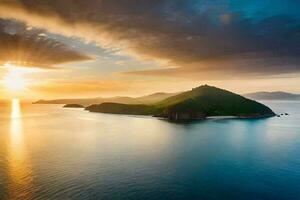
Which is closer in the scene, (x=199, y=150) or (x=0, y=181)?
(x=0, y=181)

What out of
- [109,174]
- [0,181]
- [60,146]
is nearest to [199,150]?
[109,174]

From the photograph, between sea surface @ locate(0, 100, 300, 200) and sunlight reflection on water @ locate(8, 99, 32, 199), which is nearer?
sunlight reflection on water @ locate(8, 99, 32, 199)

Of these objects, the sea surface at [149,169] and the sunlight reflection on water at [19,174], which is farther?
the sea surface at [149,169]

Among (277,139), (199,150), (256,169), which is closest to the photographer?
(256,169)

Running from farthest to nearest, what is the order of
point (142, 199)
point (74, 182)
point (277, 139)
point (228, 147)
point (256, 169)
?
point (277, 139) → point (228, 147) → point (256, 169) → point (74, 182) → point (142, 199)

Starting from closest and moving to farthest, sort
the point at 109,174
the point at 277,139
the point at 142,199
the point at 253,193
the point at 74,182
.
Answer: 1. the point at 142,199
2. the point at 253,193
3. the point at 74,182
4. the point at 109,174
5. the point at 277,139

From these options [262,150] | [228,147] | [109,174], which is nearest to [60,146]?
[109,174]

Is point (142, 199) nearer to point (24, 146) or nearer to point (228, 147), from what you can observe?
point (228, 147)

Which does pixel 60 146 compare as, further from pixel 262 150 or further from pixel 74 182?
pixel 262 150

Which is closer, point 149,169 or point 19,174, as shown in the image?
point 19,174
